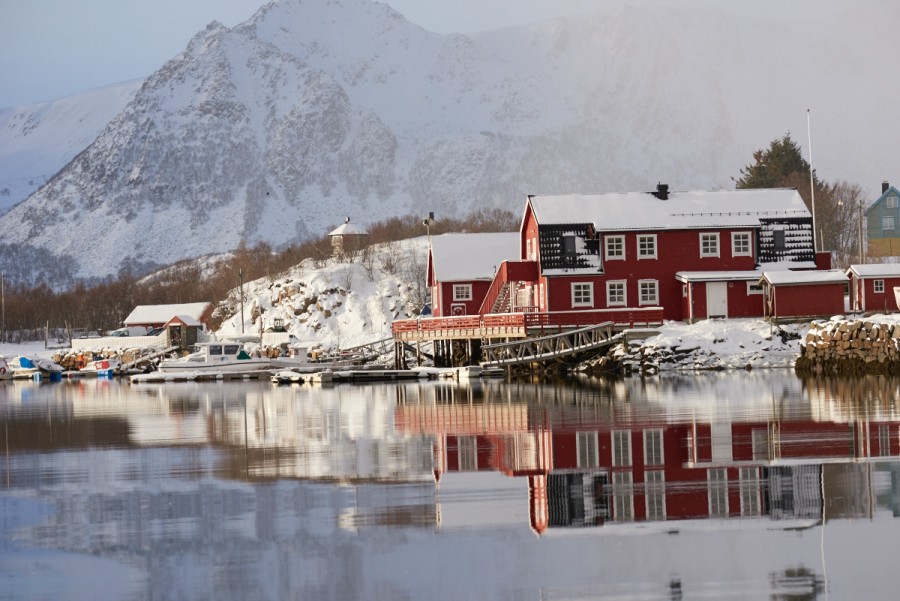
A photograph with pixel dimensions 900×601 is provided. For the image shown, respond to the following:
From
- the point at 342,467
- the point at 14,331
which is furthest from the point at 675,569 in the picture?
the point at 14,331

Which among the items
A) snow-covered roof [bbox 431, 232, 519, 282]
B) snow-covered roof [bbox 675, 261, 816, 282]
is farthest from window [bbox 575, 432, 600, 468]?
snow-covered roof [bbox 431, 232, 519, 282]

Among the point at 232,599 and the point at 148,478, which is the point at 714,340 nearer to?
the point at 148,478

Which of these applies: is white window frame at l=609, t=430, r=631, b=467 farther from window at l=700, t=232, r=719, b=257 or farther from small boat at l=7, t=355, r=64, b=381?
small boat at l=7, t=355, r=64, b=381

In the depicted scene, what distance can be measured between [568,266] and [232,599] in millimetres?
49422

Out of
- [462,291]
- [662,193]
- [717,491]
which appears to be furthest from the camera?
[462,291]

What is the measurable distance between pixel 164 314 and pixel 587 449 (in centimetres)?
9327

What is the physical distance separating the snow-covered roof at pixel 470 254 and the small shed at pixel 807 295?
62.2ft

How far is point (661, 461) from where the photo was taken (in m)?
21.4

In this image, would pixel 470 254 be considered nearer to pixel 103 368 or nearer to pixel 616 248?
pixel 616 248

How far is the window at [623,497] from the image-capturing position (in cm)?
1655

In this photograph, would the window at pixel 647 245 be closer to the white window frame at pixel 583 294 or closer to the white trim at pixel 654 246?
the white trim at pixel 654 246

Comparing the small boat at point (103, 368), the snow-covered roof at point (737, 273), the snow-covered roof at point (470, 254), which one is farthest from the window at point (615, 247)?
the small boat at point (103, 368)

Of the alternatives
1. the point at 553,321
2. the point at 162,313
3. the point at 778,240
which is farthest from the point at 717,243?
the point at 162,313

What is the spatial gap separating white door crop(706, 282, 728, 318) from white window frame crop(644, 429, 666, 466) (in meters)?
35.4
